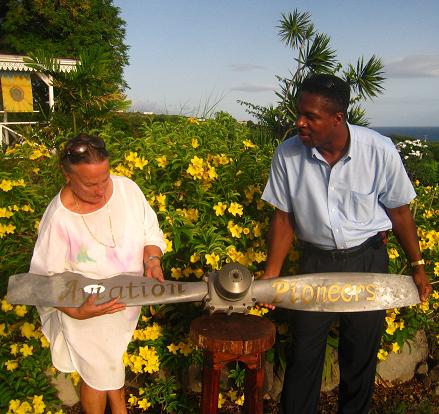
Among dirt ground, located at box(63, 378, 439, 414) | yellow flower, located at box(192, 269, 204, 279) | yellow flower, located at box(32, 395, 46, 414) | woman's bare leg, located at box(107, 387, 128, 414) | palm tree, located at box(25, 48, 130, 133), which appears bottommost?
dirt ground, located at box(63, 378, 439, 414)

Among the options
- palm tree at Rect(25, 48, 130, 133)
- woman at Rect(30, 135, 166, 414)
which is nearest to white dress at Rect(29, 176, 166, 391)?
woman at Rect(30, 135, 166, 414)

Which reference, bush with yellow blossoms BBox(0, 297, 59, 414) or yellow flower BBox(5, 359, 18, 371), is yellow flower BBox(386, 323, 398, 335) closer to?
bush with yellow blossoms BBox(0, 297, 59, 414)

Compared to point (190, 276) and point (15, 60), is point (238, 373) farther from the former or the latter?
point (15, 60)

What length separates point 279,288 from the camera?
1905 mm

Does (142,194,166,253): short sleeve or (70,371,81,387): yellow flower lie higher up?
(142,194,166,253): short sleeve

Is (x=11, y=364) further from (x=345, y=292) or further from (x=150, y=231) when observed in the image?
(x=345, y=292)

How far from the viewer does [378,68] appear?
307 inches

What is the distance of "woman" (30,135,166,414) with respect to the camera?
1.85 metres

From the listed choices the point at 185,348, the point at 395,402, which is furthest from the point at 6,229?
the point at 395,402

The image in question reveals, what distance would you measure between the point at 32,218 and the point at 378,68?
6.73 meters

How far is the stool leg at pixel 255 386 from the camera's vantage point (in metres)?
1.84

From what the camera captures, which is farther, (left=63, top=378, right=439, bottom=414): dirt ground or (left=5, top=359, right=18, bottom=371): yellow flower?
(left=63, top=378, right=439, bottom=414): dirt ground

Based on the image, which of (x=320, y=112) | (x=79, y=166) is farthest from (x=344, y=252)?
(x=79, y=166)

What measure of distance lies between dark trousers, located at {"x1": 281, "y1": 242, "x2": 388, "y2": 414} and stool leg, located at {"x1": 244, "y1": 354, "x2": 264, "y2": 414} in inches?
17.9
